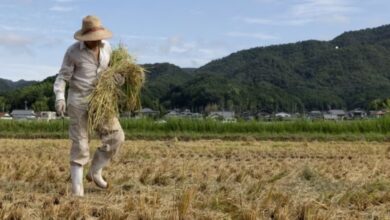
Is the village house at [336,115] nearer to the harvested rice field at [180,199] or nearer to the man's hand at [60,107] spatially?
the harvested rice field at [180,199]

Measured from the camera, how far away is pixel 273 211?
436cm

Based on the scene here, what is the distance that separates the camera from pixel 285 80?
98125 mm

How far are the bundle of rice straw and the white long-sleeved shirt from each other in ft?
0.31

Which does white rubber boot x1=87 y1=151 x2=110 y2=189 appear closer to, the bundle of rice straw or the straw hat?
the bundle of rice straw

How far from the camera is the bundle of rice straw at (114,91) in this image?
5590 millimetres

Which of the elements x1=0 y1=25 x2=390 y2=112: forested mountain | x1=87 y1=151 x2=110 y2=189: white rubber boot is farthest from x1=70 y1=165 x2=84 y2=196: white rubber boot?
x1=0 y1=25 x2=390 y2=112: forested mountain

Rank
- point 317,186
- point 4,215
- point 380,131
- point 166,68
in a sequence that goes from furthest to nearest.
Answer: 1. point 166,68
2. point 380,131
3. point 317,186
4. point 4,215

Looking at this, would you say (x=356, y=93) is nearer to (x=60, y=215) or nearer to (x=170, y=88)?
(x=170, y=88)

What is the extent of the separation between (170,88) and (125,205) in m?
74.3

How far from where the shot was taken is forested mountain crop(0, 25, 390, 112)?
78875mm

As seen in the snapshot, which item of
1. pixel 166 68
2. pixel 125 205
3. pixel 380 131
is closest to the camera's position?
pixel 125 205

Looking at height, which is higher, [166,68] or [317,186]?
[166,68]

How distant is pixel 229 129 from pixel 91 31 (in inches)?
898

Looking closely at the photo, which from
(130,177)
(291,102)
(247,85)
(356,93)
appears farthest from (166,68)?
(130,177)
